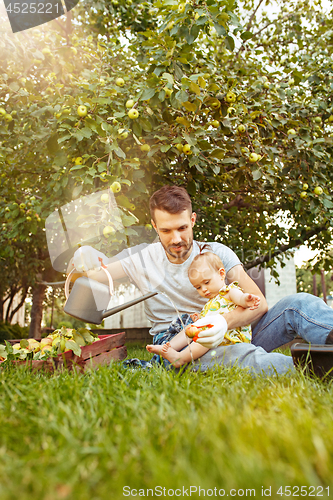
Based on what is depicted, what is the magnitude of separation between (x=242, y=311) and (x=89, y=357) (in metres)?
0.98

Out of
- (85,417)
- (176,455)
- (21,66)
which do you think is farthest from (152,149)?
(176,455)

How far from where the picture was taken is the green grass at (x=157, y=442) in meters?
0.60

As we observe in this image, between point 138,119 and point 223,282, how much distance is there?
3.95 ft

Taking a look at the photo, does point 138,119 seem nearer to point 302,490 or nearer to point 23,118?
point 23,118

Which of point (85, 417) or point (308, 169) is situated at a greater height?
point (308, 169)

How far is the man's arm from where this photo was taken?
1.91 meters

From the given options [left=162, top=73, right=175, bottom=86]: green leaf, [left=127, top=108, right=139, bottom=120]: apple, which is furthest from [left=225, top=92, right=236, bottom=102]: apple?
[left=127, top=108, right=139, bottom=120]: apple

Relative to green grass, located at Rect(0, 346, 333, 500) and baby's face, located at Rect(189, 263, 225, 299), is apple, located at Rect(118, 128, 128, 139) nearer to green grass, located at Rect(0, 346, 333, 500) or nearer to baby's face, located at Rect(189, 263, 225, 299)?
baby's face, located at Rect(189, 263, 225, 299)

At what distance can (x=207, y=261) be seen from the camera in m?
2.19

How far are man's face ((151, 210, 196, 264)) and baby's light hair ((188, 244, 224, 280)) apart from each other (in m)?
0.11

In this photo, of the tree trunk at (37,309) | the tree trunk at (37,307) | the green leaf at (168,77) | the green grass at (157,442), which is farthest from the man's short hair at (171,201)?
the tree trunk at (37,309)

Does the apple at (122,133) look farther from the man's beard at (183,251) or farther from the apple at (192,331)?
the apple at (192,331)

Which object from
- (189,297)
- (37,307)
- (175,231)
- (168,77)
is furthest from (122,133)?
(37,307)

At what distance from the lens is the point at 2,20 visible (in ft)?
8.03
